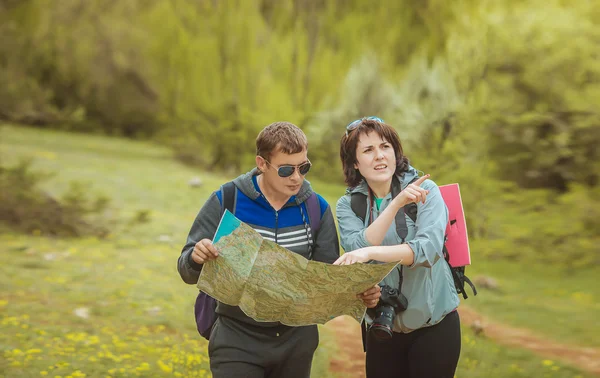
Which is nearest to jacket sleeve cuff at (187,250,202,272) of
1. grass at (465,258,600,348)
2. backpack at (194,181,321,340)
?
→ backpack at (194,181,321,340)

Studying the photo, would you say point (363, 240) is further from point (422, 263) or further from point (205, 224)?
point (205, 224)

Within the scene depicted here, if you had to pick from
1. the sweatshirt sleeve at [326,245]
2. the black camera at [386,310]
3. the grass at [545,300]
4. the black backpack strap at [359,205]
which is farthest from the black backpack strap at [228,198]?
the grass at [545,300]

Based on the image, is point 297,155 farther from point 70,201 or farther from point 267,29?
point 267,29

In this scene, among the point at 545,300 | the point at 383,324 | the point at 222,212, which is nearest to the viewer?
the point at 383,324

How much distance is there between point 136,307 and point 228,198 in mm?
4946

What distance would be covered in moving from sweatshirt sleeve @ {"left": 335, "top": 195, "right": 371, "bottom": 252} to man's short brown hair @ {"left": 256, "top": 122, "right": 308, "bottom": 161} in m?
0.33

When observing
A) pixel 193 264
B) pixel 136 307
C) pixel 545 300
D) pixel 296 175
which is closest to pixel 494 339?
pixel 545 300

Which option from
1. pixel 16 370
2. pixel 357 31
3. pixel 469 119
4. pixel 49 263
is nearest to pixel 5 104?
pixel 357 31

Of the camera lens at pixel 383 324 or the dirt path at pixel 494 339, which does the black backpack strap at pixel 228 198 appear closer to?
the camera lens at pixel 383 324

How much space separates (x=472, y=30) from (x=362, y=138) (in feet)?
29.9

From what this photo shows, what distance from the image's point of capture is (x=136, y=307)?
24.1 feet

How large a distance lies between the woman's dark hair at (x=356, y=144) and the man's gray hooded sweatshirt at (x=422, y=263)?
0.21 ft

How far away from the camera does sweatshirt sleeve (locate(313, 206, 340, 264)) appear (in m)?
2.80

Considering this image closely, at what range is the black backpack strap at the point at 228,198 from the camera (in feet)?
9.02
